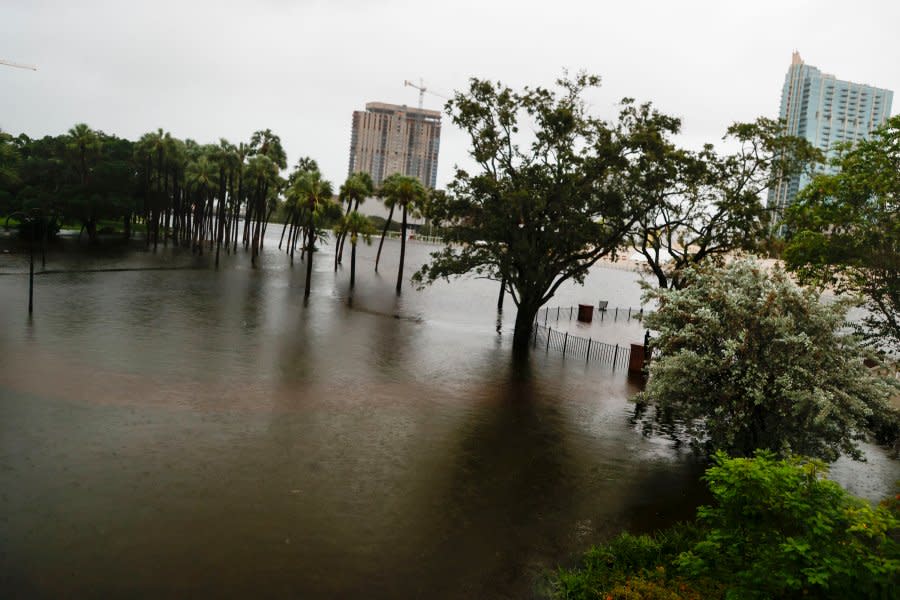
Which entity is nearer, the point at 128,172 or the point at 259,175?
the point at 259,175

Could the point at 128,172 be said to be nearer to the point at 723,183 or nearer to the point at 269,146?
the point at 269,146

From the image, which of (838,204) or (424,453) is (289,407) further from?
(838,204)

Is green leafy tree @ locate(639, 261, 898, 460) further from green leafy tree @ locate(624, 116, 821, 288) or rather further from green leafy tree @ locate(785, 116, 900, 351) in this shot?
green leafy tree @ locate(624, 116, 821, 288)

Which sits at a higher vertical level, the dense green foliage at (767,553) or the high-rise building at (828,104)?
the high-rise building at (828,104)

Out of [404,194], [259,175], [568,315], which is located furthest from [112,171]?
[568,315]

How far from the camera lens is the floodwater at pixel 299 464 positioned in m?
9.09

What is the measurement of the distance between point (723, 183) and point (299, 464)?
80.6 feet

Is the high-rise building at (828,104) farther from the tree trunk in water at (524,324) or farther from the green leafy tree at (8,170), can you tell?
the green leafy tree at (8,170)

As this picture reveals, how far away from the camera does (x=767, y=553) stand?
762cm

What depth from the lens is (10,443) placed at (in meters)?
12.5

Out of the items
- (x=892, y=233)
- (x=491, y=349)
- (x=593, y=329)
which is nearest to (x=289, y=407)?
(x=491, y=349)

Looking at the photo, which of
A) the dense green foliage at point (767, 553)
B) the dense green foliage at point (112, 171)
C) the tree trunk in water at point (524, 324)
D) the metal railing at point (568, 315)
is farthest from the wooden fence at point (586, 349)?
the dense green foliage at point (112, 171)

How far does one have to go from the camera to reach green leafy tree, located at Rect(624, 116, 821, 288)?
2762 centimetres

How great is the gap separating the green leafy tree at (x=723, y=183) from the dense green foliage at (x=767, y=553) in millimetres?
19896
